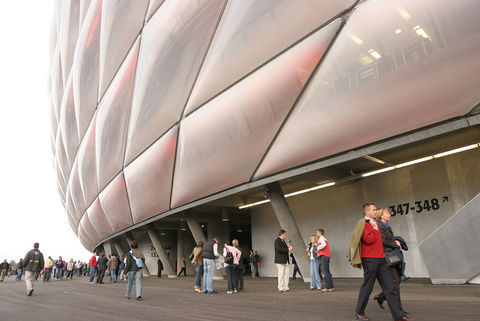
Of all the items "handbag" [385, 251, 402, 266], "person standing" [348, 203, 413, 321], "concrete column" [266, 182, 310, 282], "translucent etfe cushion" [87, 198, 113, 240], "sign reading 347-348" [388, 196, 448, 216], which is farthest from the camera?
"translucent etfe cushion" [87, 198, 113, 240]

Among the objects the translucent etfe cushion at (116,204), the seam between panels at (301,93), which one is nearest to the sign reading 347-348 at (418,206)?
the seam between panels at (301,93)

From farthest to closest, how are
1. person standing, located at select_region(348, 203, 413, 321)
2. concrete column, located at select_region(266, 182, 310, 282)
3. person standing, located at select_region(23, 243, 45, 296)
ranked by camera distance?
concrete column, located at select_region(266, 182, 310, 282), person standing, located at select_region(23, 243, 45, 296), person standing, located at select_region(348, 203, 413, 321)

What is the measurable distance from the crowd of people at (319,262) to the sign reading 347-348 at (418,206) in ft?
7.93

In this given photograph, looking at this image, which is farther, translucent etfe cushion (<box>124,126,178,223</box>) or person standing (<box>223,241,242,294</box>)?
translucent etfe cushion (<box>124,126,178,223</box>)

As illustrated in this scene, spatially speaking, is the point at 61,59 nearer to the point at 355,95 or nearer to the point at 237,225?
the point at 237,225

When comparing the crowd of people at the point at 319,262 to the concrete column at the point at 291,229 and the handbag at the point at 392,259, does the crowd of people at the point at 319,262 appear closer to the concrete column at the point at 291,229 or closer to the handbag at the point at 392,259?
the handbag at the point at 392,259

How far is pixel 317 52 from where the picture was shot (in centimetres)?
870

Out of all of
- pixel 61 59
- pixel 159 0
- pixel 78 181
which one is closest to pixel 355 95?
pixel 159 0

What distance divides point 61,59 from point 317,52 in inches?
904

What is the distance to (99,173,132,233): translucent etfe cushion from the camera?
17522mm

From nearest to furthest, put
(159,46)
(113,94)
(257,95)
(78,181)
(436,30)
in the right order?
(436,30) → (257,95) → (159,46) → (113,94) → (78,181)

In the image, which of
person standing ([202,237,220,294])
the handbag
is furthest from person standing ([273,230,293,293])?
the handbag

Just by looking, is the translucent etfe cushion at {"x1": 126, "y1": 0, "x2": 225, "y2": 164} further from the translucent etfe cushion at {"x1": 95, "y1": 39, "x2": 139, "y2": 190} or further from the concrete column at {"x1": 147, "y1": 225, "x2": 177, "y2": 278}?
the concrete column at {"x1": 147, "y1": 225, "x2": 177, "y2": 278}

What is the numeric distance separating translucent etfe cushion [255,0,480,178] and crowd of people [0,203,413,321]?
→ 2.42 m
